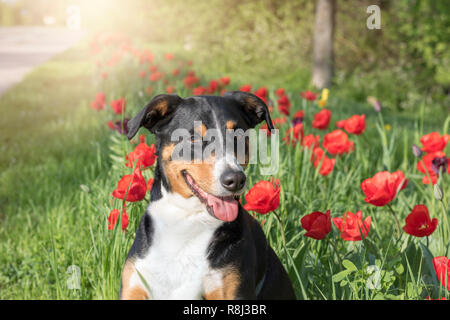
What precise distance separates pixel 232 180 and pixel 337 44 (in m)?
12.6

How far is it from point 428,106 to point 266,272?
9428 millimetres

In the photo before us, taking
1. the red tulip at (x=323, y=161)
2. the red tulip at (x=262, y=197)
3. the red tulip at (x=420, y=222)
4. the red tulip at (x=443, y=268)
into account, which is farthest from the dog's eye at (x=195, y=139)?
the red tulip at (x=323, y=161)

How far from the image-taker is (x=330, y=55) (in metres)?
11.6

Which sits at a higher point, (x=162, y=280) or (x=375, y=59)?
(x=375, y=59)

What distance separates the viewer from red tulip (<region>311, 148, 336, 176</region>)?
377cm

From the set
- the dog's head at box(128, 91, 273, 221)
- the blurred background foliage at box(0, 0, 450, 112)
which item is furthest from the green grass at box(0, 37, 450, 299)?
the blurred background foliage at box(0, 0, 450, 112)

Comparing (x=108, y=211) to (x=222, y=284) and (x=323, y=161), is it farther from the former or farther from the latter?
(x=323, y=161)

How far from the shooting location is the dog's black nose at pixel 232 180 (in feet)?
7.02

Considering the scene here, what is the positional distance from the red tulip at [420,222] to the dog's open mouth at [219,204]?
0.93 m

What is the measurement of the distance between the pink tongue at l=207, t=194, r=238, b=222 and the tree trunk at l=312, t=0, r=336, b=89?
980 centimetres

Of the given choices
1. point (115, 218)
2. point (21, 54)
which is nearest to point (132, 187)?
point (115, 218)

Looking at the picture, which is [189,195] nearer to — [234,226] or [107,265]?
[234,226]
